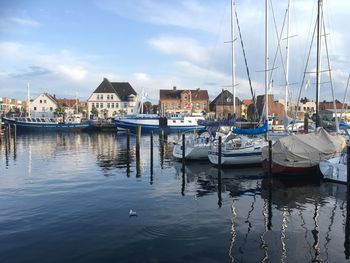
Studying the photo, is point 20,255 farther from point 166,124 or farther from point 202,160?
point 166,124

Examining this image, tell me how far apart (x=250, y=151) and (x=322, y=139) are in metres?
5.88

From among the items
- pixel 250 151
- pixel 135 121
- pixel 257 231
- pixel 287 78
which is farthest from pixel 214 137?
pixel 135 121

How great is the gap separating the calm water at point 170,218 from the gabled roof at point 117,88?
331 feet

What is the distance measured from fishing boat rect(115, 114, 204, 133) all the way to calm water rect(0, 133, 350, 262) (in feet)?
196

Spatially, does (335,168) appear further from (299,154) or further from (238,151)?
(238,151)

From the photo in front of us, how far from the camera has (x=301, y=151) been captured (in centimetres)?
2592

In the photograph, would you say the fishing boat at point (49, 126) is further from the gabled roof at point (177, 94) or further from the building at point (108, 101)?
the gabled roof at point (177, 94)

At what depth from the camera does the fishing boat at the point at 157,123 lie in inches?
3514

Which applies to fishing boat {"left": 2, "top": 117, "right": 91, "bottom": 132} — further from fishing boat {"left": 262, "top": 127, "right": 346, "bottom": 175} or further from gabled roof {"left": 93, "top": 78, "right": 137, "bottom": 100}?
fishing boat {"left": 262, "top": 127, "right": 346, "bottom": 175}

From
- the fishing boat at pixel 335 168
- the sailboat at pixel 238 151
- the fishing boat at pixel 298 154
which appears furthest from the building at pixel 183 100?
the fishing boat at pixel 335 168

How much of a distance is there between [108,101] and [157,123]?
42.0 metres

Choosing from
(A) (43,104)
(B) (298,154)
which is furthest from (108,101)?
(B) (298,154)

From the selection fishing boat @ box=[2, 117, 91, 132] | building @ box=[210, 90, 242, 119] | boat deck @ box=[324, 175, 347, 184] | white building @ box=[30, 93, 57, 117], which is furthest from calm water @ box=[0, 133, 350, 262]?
white building @ box=[30, 93, 57, 117]

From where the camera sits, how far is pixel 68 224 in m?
16.2
